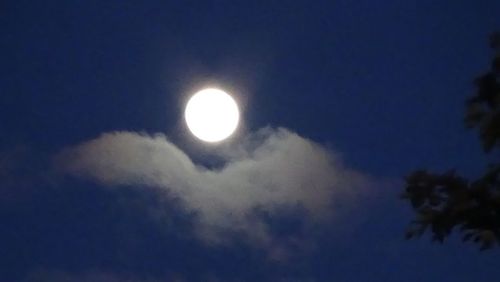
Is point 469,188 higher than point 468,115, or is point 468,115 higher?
point 468,115

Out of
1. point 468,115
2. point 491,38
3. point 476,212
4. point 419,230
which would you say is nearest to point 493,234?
point 476,212

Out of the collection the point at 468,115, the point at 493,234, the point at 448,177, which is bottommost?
the point at 493,234

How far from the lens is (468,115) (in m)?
10.4

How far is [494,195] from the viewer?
1023 cm

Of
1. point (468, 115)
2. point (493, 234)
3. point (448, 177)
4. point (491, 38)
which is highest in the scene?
point (491, 38)

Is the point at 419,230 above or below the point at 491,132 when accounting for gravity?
below

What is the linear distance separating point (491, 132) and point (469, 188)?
83 centimetres

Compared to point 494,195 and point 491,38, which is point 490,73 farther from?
point 494,195

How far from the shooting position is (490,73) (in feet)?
34.2

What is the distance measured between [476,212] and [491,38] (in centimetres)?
246

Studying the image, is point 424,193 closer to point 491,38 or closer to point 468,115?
point 468,115

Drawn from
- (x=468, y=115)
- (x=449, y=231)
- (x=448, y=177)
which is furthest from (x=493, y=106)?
(x=449, y=231)

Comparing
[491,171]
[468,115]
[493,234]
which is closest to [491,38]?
[468,115]

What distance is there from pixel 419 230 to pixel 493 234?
100 cm
